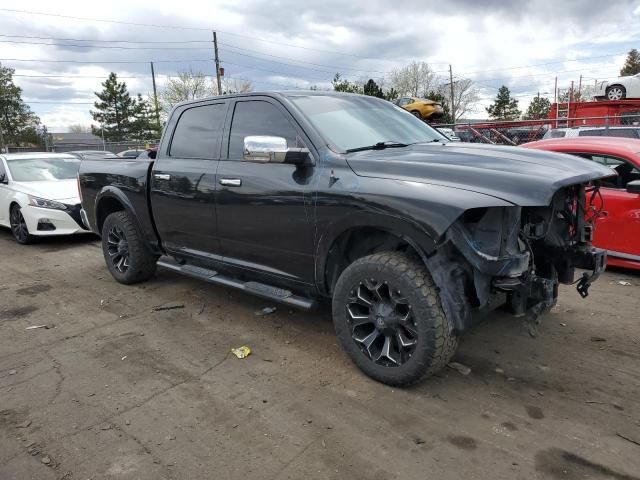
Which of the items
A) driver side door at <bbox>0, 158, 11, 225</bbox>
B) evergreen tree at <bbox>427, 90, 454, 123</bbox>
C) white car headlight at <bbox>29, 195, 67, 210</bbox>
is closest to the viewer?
white car headlight at <bbox>29, 195, 67, 210</bbox>

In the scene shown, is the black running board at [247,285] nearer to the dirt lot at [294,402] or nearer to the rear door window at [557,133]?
the dirt lot at [294,402]

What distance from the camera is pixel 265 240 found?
3848 millimetres

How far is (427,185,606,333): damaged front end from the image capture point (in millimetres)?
2812

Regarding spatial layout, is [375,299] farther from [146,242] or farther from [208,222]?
[146,242]

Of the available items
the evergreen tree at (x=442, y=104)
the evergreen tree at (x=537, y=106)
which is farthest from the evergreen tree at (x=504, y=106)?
the evergreen tree at (x=442, y=104)

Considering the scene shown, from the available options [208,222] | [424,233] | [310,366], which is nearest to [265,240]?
[208,222]

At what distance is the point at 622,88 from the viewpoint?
1892 centimetres

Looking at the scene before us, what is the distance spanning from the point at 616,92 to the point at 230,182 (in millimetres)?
20230

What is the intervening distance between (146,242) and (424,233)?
3.49 m

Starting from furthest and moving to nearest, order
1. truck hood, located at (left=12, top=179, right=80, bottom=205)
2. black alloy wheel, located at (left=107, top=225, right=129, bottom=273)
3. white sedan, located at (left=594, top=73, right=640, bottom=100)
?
white sedan, located at (left=594, top=73, right=640, bottom=100)
truck hood, located at (left=12, top=179, right=80, bottom=205)
black alloy wheel, located at (left=107, top=225, right=129, bottom=273)

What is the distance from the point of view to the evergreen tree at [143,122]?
5766 centimetres

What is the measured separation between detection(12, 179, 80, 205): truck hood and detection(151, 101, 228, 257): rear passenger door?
4.00 m

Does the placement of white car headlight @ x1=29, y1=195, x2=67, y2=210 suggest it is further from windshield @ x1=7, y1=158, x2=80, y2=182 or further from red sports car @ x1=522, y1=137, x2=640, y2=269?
red sports car @ x1=522, y1=137, x2=640, y2=269

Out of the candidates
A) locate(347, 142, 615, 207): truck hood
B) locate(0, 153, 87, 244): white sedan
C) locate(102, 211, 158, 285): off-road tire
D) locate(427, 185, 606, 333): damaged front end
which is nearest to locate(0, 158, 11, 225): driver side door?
locate(0, 153, 87, 244): white sedan
